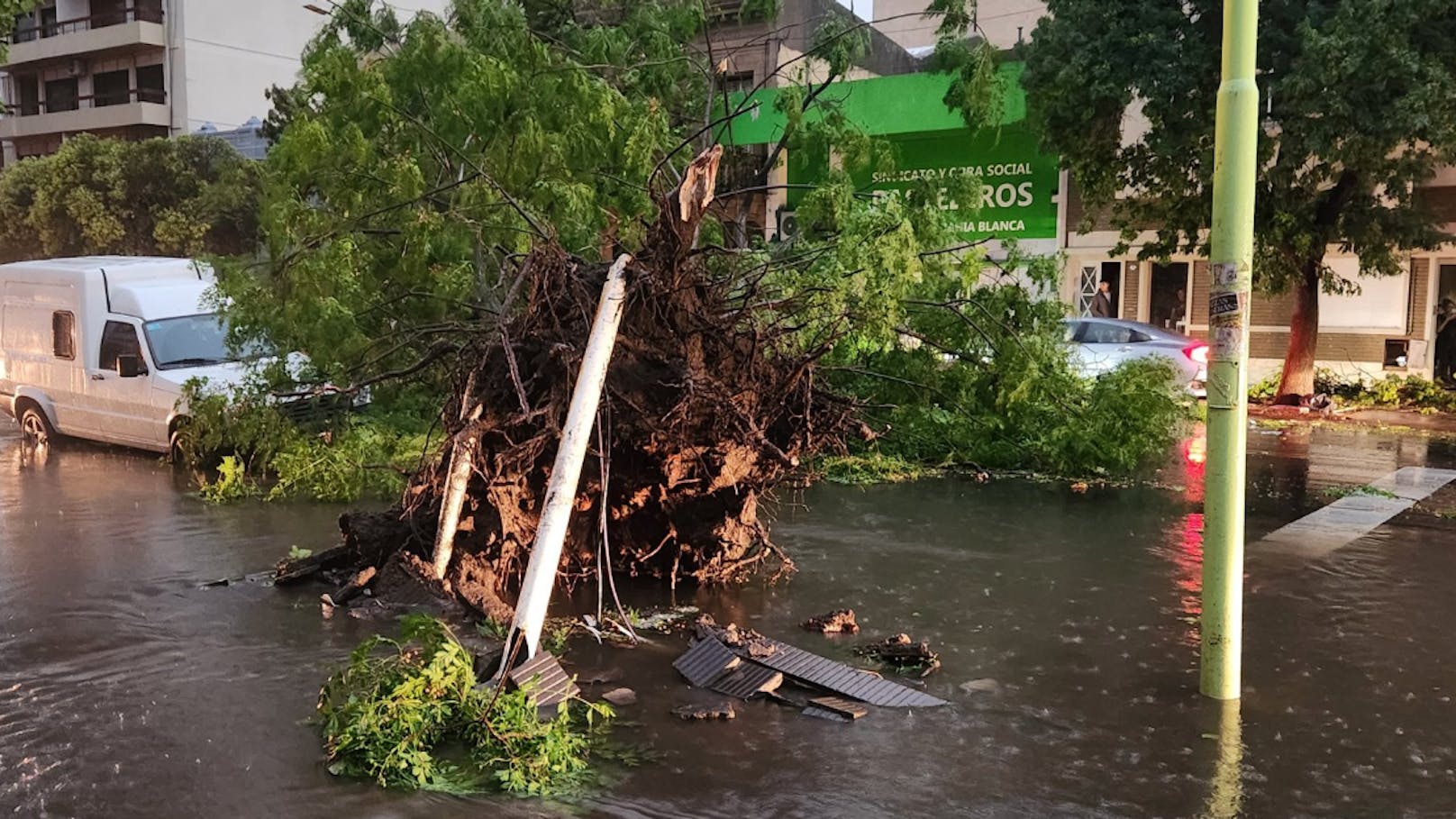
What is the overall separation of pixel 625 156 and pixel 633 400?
576 cm

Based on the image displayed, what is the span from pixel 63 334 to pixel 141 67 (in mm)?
33666

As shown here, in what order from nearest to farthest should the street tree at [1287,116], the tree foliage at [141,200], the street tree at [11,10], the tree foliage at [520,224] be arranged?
1. the tree foliage at [520,224]
2. the street tree at [11,10]
3. the street tree at [1287,116]
4. the tree foliage at [141,200]

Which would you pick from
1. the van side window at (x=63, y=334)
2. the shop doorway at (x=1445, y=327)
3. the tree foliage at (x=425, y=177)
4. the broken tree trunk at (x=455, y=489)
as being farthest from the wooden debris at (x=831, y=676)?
the shop doorway at (x=1445, y=327)

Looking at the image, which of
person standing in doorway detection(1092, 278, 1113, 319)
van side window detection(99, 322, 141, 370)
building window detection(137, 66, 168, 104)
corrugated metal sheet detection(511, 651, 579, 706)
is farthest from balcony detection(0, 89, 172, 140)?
corrugated metal sheet detection(511, 651, 579, 706)

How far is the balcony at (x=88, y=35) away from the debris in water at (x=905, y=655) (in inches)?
1743

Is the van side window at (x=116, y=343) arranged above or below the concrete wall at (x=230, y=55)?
below

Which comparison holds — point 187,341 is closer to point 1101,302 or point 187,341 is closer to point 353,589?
point 353,589

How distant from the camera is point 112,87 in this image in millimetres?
45281

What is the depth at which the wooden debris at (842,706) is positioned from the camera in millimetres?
5793

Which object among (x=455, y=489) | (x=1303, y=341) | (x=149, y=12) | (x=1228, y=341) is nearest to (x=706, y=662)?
(x=455, y=489)

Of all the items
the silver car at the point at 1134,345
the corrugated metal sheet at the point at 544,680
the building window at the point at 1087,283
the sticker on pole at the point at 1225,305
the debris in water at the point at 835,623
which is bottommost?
the debris in water at the point at 835,623

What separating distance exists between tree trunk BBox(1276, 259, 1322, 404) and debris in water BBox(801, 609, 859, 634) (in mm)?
15498

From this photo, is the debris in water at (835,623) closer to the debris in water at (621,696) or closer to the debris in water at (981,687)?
the debris in water at (981,687)

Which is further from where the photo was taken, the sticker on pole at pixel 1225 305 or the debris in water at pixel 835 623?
the debris in water at pixel 835 623
